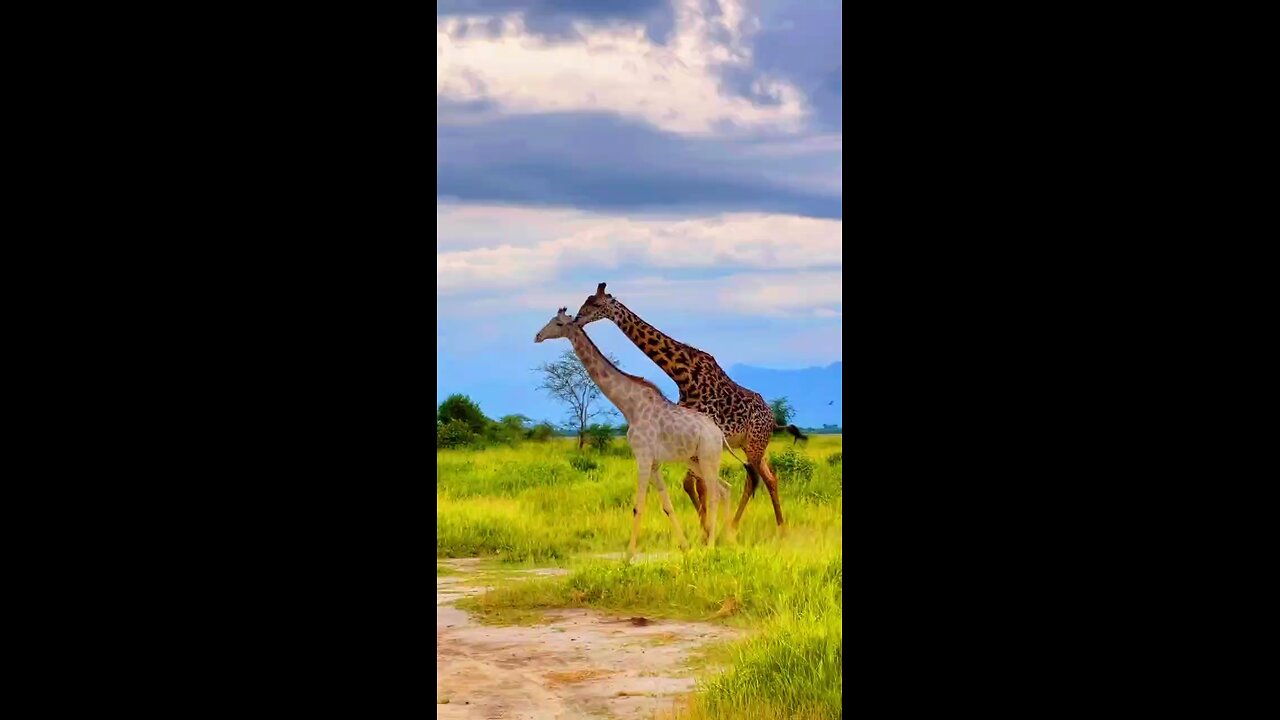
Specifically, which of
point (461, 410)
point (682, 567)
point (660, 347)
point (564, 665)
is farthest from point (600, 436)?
point (564, 665)

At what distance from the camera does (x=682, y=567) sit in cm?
493

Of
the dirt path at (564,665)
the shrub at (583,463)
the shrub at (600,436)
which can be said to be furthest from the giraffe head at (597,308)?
the shrub at (600,436)

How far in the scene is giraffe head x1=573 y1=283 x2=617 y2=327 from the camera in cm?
568

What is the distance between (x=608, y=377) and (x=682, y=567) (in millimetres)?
1123

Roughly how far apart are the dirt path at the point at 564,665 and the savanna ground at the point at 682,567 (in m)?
0.05

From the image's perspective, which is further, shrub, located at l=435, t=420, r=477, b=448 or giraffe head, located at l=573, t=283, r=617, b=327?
shrub, located at l=435, t=420, r=477, b=448

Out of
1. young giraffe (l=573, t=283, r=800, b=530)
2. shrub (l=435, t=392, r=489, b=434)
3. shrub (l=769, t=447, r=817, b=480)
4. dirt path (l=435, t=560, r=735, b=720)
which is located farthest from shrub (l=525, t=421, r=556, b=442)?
dirt path (l=435, t=560, r=735, b=720)

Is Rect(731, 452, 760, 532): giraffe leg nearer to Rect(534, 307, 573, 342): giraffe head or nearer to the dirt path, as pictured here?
Rect(534, 307, 573, 342): giraffe head

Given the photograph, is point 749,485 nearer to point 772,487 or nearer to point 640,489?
point 772,487

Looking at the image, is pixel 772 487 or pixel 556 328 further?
pixel 772 487

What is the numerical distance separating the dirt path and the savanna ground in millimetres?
49
